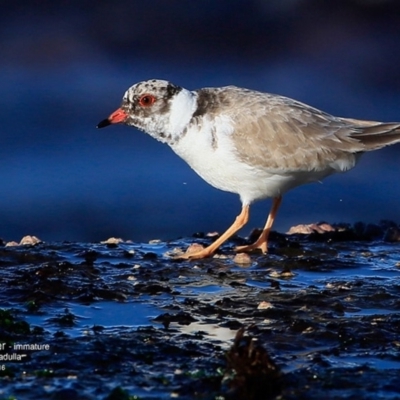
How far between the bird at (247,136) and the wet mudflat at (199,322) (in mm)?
584

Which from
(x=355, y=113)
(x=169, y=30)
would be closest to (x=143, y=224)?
(x=355, y=113)

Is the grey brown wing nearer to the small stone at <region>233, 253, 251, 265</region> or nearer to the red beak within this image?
the small stone at <region>233, 253, 251, 265</region>

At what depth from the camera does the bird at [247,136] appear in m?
8.41

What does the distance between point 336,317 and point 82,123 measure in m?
10.6

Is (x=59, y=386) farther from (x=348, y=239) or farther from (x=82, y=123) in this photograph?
(x=82, y=123)

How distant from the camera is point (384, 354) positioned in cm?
582

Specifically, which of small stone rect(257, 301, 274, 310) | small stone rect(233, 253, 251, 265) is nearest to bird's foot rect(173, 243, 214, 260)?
small stone rect(233, 253, 251, 265)


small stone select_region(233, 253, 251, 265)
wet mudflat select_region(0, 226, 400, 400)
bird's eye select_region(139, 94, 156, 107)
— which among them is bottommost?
wet mudflat select_region(0, 226, 400, 400)

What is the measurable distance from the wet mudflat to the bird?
58 cm

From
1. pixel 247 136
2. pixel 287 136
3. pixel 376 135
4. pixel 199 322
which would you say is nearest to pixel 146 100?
pixel 247 136

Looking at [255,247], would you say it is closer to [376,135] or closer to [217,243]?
[217,243]

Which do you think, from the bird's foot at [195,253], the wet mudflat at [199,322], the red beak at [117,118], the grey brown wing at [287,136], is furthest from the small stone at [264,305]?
the red beak at [117,118]

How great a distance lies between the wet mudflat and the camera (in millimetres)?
5262

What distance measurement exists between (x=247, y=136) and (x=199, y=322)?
2.39 metres
